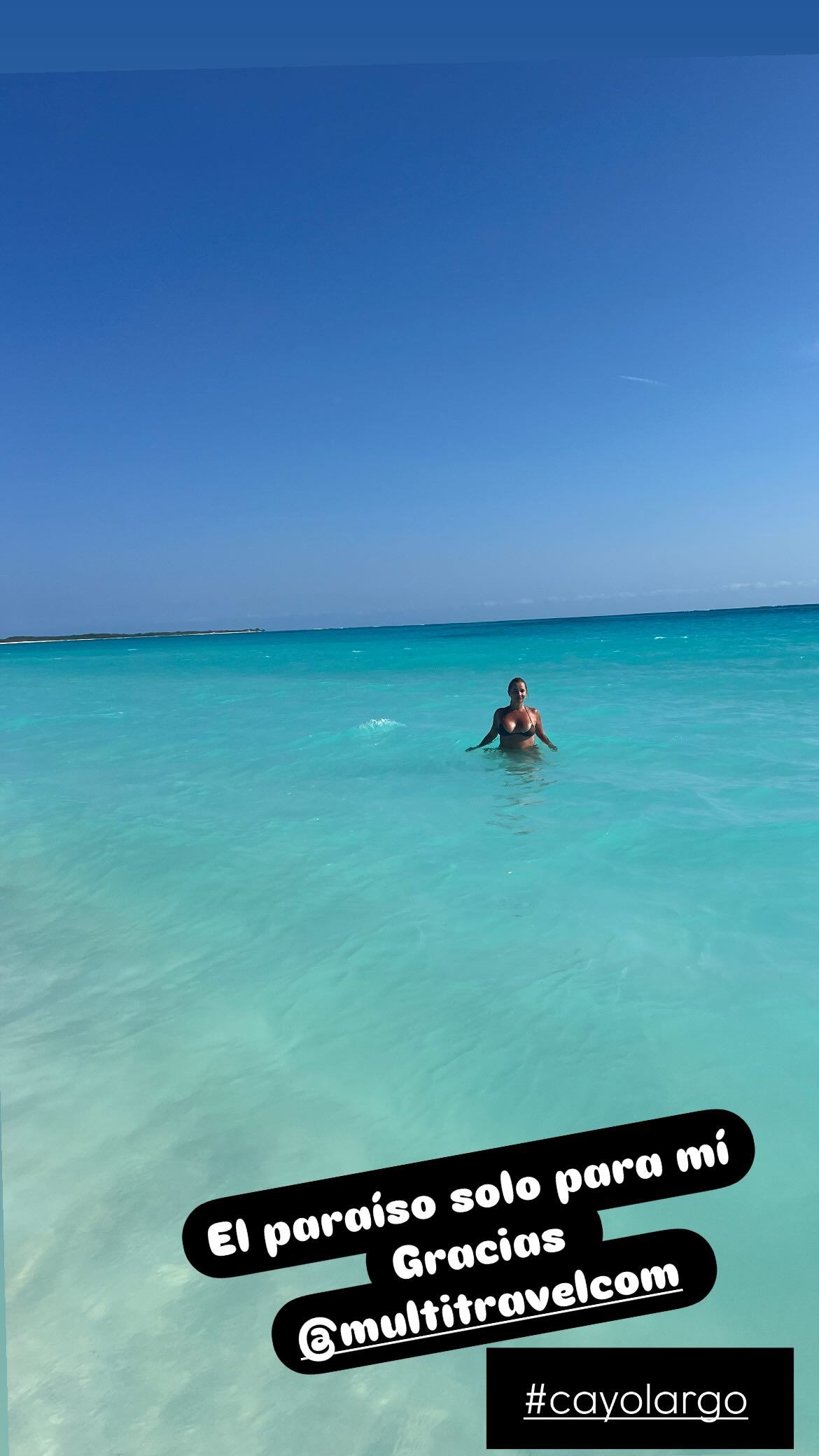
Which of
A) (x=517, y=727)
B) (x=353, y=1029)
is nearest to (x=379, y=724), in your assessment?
(x=517, y=727)

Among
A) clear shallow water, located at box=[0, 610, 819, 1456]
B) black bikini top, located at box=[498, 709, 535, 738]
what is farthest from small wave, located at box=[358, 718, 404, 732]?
black bikini top, located at box=[498, 709, 535, 738]

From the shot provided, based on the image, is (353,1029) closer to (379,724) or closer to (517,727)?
(517,727)

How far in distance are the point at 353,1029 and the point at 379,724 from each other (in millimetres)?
10903

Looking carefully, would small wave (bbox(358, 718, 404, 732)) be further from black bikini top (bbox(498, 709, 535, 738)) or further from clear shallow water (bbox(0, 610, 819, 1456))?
black bikini top (bbox(498, 709, 535, 738))

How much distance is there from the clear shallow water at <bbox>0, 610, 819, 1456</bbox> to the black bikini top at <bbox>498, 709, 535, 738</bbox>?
1.23 feet

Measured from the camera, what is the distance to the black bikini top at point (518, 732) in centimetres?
969

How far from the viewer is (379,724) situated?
47.9 feet

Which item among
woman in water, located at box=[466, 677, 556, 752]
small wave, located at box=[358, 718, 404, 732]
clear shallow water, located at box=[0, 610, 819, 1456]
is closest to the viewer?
clear shallow water, located at box=[0, 610, 819, 1456]

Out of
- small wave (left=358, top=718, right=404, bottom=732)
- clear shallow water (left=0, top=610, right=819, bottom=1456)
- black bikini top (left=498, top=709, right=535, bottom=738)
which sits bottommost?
clear shallow water (left=0, top=610, right=819, bottom=1456)

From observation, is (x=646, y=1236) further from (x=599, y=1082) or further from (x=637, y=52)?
(x=637, y=52)

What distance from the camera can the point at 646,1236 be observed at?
2180 millimetres

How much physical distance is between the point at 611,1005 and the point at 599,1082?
0.67m

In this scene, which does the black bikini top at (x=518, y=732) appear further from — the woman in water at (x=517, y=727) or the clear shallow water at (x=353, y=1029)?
the clear shallow water at (x=353, y=1029)

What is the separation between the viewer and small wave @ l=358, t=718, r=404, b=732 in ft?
46.5
